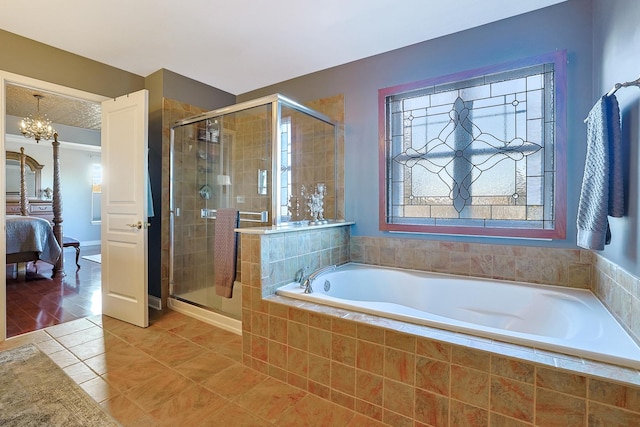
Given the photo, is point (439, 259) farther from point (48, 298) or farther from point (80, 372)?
point (48, 298)

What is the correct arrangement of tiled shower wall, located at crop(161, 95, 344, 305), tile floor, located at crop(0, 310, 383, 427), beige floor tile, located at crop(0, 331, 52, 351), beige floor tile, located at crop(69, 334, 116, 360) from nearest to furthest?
tile floor, located at crop(0, 310, 383, 427) → beige floor tile, located at crop(69, 334, 116, 360) → beige floor tile, located at crop(0, 331, 52, 351) → tiled shower wall, located at crop(161, 95, 344, 305)

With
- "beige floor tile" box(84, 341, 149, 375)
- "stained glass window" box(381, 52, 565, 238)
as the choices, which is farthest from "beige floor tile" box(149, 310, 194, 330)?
"stained glass window" box(381, 52, 565, 238)

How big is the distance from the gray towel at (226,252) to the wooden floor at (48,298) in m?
1.47

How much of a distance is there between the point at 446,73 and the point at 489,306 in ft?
5.90

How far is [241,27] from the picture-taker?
2312mm

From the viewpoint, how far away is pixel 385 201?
2.69 metres

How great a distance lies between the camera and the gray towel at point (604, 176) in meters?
1.43

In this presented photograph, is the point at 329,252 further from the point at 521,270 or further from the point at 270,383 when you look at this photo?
the point at 521,270

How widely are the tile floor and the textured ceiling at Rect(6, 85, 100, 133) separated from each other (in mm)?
2662

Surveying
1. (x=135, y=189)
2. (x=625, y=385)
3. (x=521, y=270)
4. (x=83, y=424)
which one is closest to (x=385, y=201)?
(x=521, y=270)

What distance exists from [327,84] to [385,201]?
1326mm

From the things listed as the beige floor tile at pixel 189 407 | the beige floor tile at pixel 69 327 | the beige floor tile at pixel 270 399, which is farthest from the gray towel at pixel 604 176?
the beige floor tile at pixel 69 327

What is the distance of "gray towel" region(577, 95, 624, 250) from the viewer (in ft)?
4.69

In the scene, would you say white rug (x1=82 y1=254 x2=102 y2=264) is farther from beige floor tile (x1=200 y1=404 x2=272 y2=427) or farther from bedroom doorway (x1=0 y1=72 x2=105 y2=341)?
beige floor tile (x1=200 y1=404 x2=272 y2=427)
